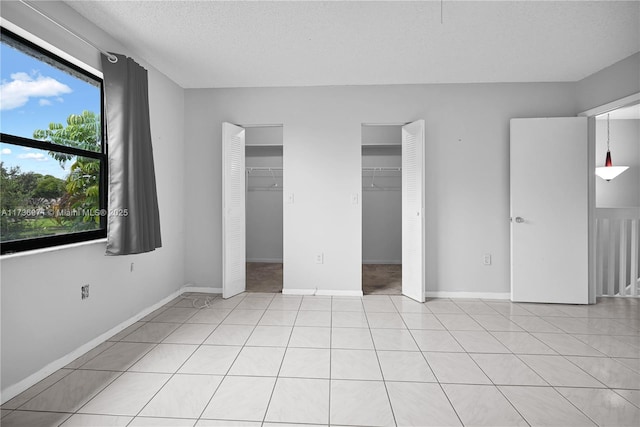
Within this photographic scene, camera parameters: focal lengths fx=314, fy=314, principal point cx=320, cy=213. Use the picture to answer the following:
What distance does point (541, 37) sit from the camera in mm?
2660

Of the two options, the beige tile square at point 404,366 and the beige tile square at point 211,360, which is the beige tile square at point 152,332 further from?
the beige tile square at point 404,366

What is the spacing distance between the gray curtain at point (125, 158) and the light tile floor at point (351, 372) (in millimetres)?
838

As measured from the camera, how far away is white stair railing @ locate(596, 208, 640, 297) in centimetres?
376

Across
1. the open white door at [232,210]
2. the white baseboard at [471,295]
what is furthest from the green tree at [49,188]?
the white baseboard at [471,295]

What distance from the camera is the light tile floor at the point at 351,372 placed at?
1667 millimetres

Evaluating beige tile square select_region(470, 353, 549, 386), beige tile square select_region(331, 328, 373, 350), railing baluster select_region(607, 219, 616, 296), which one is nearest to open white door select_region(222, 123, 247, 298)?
beige tile square select_region(331, 328, 373, 350)

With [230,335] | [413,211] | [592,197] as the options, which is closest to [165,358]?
[230,335]

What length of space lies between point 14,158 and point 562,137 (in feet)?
15.9

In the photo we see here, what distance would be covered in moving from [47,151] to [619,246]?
587 cm

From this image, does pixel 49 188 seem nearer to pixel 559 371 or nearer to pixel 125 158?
pixel 125 158

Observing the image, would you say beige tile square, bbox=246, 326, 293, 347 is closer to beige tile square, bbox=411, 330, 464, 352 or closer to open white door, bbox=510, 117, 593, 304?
beige tile square, bbox=411, 330, 464, 352

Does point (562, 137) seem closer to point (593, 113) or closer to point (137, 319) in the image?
point (593, 113)

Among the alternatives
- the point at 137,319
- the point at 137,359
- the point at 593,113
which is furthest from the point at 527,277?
the point at 137,319

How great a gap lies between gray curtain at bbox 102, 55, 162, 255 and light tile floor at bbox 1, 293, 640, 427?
0.84 meters
